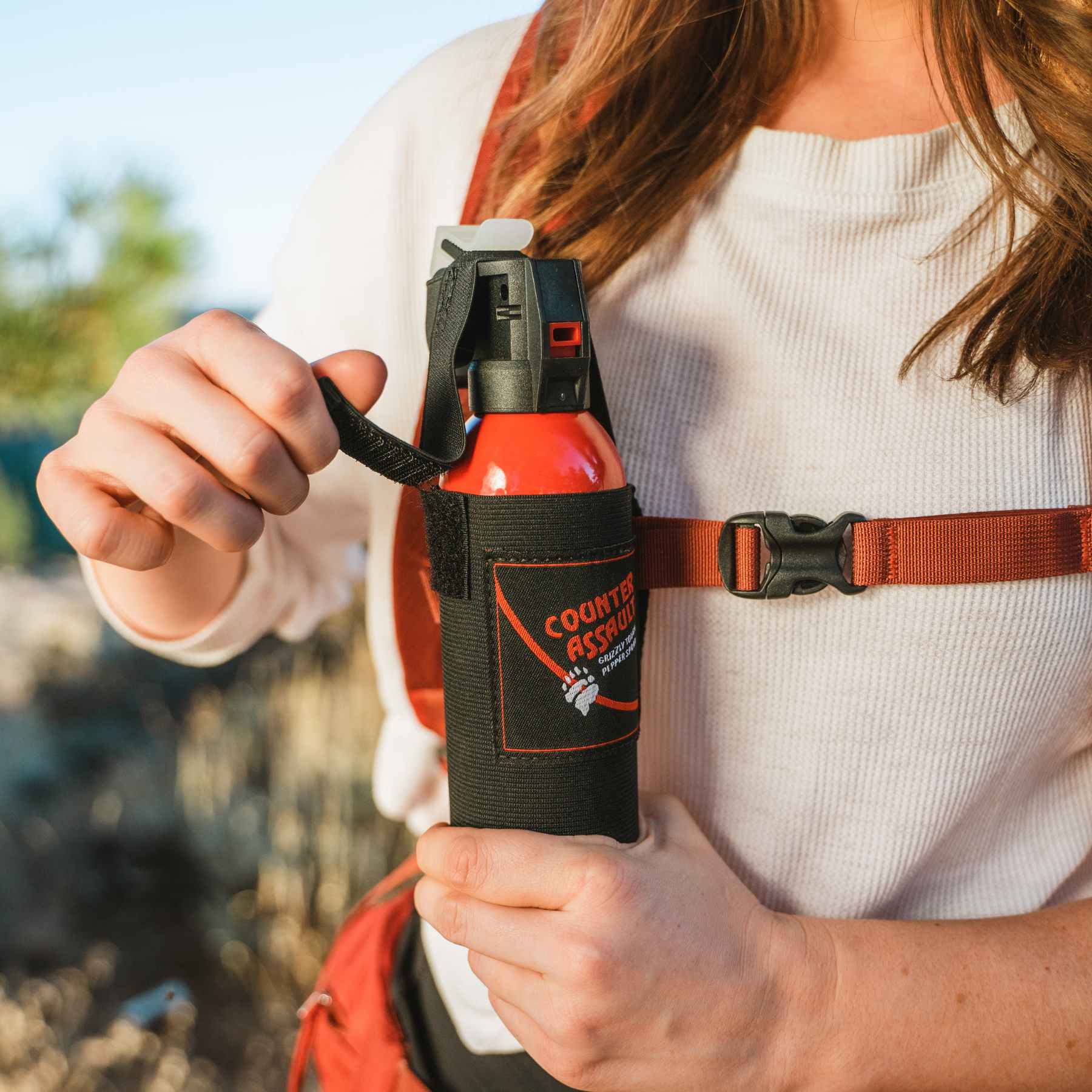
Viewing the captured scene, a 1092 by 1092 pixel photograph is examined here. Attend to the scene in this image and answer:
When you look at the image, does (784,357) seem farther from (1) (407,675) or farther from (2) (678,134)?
(1) (407,675)

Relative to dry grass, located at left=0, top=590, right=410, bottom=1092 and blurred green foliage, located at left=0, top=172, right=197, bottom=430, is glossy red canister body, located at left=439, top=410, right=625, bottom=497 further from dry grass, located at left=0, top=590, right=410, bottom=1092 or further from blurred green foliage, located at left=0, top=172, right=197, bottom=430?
dry grass, located at left=0, top=590, right=410, bottom=1092

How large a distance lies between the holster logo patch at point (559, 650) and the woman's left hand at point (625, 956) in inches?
2.5

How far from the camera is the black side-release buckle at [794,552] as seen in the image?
1.92 ft

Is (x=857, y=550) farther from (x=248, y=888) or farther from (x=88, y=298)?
(x=248, y=888)

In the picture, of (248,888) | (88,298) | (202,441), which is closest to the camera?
(202,441)

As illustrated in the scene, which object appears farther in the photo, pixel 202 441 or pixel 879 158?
pixel 879 158

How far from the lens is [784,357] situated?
0.63 m

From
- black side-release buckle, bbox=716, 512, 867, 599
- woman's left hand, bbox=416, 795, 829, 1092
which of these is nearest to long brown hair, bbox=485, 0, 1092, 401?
black side-release buckle, bbox=716, 512, 867, 599

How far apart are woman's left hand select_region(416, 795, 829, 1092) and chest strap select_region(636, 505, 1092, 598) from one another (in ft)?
0.59

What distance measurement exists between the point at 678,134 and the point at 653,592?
1.06ft

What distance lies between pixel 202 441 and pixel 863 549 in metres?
0.39

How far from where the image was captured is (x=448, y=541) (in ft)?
1.74

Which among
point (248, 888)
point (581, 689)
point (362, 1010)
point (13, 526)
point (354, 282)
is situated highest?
point (354, 282)

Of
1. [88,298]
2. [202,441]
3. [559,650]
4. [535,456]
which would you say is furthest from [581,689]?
[88,298]
